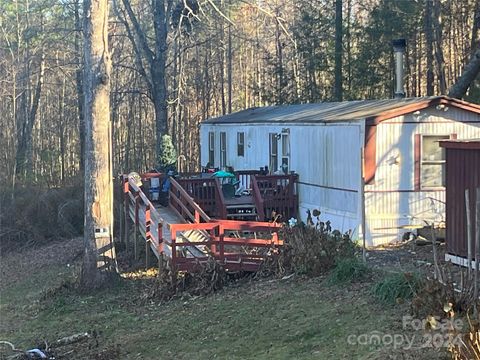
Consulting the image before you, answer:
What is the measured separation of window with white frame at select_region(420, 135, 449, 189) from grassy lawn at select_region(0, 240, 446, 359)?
16.0 feet

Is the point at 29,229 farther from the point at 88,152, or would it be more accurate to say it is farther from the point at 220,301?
the point at 220,301

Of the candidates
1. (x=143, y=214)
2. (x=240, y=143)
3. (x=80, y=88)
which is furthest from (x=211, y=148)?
(x=80, y=88)

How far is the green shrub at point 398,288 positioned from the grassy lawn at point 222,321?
0.15 meters

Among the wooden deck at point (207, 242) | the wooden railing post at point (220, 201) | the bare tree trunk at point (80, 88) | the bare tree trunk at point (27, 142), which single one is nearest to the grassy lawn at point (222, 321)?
the wooden deck at point (207, 242)

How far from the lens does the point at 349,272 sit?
1030 centimetres

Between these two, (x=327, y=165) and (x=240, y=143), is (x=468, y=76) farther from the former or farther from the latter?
(x=240, y=143)

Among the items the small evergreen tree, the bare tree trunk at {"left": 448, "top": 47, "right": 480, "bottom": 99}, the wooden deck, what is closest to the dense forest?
the small evergreen tree

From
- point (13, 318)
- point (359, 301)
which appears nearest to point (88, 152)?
point (13, 318)

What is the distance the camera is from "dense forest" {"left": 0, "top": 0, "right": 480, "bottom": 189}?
27516 mm

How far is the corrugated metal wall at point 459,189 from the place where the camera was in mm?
10656

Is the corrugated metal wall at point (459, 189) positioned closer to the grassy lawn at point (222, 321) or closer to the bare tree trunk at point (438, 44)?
the grassy lawn at point (222, 321)

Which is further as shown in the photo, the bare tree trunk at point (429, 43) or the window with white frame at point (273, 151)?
the bare tree trunk at point (429, 43)

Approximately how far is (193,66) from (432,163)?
23.4 meters

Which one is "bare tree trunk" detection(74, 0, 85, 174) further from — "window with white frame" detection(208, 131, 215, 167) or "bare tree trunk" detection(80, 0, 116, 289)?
"bare tree trunk" detection(80, 0, 116, 289)
